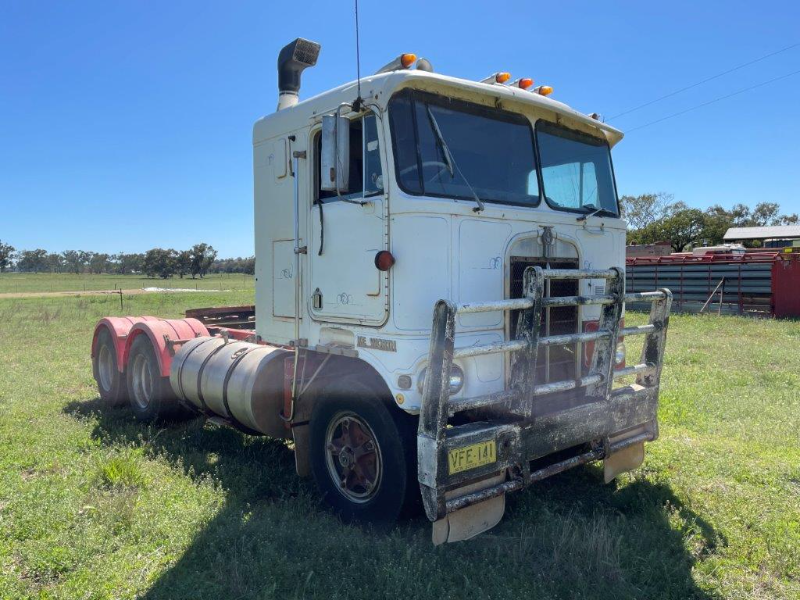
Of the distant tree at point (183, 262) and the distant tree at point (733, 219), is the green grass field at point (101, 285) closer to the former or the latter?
the distant tree at point (183, 262)

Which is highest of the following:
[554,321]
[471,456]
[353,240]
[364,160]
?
[364,160]

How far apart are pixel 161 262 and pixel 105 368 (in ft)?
285

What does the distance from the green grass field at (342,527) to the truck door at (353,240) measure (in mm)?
1506

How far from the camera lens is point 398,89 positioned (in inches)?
147

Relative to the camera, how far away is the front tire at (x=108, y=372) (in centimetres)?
730

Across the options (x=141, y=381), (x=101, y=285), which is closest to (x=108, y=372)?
(x=141, y=381)

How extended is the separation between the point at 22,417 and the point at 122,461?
2.76m

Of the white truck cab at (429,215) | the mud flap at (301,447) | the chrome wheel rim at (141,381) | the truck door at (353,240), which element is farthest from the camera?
the chrome wheel rim at (141,381)

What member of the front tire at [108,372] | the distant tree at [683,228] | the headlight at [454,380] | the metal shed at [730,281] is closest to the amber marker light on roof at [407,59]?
the headlight at [454,380]

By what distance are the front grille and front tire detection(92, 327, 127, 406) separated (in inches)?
210

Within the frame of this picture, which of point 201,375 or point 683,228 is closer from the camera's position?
point 201,375

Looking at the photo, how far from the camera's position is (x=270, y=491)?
4.78 m

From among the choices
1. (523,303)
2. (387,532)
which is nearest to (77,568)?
(387,532)

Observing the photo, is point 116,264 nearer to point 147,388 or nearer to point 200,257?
point 200,257
